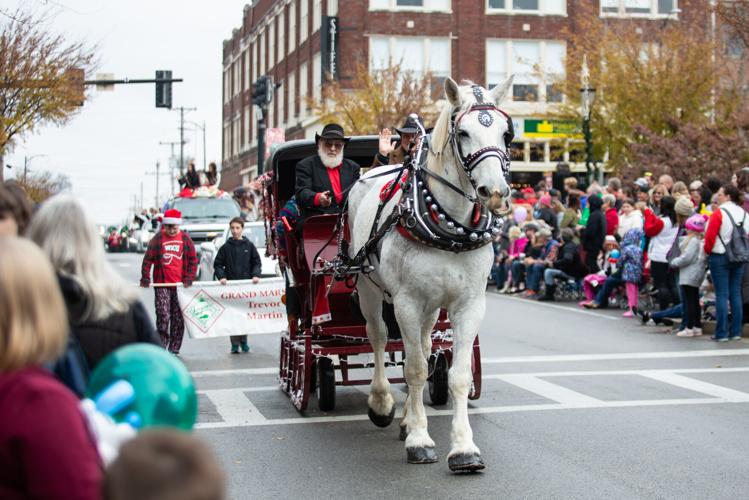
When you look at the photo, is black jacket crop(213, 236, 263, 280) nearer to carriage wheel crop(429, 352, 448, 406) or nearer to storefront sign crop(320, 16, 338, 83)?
carriage wheel crop(429, 352, 448, 406)

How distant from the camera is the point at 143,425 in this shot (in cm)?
322

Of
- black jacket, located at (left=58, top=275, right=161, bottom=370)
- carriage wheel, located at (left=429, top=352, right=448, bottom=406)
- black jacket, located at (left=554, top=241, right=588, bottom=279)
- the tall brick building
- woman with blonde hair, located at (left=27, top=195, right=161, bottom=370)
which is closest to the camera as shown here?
woman with blonde hair, located at (left=27, top=195, right=161, bottom=370)

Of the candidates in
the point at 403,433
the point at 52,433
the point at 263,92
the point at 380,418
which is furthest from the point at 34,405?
the point at 263,92

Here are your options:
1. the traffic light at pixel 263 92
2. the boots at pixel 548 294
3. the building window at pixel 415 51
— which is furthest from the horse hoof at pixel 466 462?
the building window at pixel 415 51

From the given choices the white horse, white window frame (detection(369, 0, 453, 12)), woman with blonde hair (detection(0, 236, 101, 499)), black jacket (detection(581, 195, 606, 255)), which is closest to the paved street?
the white horse

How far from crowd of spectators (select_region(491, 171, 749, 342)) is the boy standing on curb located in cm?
657

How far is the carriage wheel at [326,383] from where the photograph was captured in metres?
10.1

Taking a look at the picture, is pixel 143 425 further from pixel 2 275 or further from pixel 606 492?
pixel 606 492

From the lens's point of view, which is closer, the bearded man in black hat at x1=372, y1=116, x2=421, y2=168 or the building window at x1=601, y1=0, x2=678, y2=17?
the bearded man in black hat at x1=372, y1=116, x2=421, y2=168

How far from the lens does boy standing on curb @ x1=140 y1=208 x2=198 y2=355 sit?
14477 mm

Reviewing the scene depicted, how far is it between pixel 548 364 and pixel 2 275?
1078 cm

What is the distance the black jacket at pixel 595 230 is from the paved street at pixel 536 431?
6.08 m

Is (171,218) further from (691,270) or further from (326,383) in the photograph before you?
(691,270)

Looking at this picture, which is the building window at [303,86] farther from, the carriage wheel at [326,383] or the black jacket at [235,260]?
the carriage wheel at [326,383]
